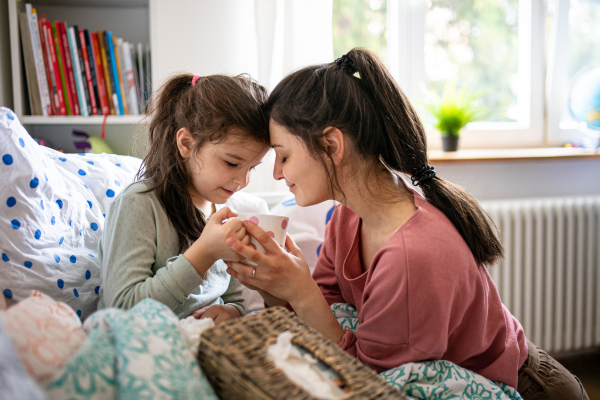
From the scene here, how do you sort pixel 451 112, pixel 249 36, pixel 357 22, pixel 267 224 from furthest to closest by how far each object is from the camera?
1. pixel 357 22
2. pixel 451 112
3. pixel 249 36
4. pixel 267 224

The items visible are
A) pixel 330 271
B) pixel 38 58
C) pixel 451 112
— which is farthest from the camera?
pixel 451 112

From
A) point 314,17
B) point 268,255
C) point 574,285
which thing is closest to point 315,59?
point 314,17

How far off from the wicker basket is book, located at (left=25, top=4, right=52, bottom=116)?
1292 millimetres

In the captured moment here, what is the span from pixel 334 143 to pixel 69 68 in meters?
1.08

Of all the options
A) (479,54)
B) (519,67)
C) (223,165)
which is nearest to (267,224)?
(223,165)

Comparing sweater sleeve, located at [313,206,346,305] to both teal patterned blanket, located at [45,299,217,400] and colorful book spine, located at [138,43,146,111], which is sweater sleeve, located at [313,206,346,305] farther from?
colorful book spine, located at [138,43,146,111]

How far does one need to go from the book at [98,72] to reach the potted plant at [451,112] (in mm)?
1296

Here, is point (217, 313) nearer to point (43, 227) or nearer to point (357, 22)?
point (43, 227)

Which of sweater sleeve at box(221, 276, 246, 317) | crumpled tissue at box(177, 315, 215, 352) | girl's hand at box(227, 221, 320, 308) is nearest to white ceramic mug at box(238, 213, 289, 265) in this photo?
girl's hand at box(227, 221, 320, 308)

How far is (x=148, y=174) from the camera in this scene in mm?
Result: 1091

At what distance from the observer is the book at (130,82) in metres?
1.55

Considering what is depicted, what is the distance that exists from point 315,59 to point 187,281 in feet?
3.64

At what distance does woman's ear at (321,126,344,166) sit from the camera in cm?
96

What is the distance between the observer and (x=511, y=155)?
6.34 ft
